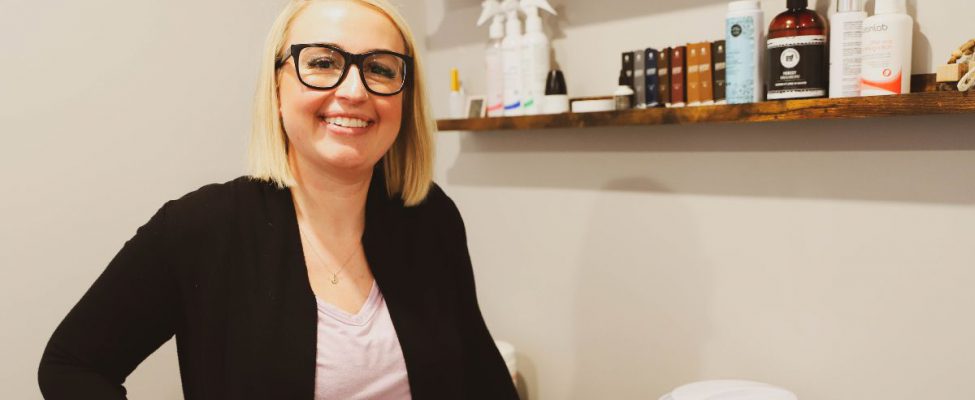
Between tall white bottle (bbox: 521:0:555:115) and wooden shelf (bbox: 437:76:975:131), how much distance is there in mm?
44

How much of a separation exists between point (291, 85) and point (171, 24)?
70 cm

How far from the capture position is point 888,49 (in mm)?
1067

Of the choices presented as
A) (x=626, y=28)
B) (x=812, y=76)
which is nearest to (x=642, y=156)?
(x=626, y=28)

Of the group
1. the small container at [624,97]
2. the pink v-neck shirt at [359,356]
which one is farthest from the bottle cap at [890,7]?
the pink v-neck shirt at [359,356]

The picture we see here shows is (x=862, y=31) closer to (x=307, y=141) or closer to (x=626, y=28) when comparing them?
(x=626, y=28)

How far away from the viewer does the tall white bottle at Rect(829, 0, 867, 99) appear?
1.11m

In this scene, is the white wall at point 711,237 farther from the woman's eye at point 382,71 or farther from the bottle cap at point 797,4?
the woman's eye at point 382,71

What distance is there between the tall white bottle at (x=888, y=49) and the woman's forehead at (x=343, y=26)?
2.38 feet

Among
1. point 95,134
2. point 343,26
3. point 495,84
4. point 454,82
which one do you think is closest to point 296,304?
point 343,26

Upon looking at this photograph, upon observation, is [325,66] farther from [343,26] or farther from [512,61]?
[512,61]

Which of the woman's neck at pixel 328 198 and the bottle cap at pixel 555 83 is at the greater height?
the bottle cap at pixel 555 83

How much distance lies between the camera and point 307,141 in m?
1.05

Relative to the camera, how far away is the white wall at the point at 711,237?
3.80ft

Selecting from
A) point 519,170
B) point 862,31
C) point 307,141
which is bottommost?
point 519,170
